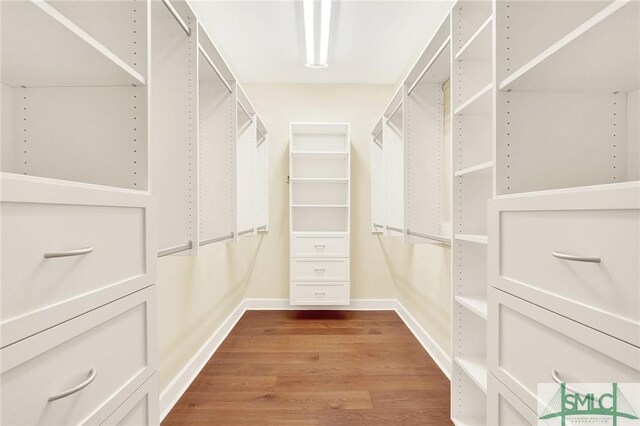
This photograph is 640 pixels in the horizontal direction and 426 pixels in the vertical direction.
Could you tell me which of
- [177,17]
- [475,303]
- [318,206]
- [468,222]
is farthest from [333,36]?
[475,303]

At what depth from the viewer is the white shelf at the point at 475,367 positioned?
50.1 inches

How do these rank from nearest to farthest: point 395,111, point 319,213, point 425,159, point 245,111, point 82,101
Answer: point 82,101
point 425,159
point 245,111
point 395,111
point 319,213

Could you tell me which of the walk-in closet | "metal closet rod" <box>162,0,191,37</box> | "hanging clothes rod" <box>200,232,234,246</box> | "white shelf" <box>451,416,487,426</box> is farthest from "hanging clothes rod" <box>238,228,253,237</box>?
"white shelf" <box>451,416,487,426</box>

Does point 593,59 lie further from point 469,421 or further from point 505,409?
point 469,421

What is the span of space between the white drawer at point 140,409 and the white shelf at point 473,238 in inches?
47.8

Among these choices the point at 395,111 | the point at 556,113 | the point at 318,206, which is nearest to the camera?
the point at 556,113

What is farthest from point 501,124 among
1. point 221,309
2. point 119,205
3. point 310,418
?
point 221,309

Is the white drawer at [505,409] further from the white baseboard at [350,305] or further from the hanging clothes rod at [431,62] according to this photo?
the white baseboard at [350,305]

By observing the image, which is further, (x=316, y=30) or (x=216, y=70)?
(x=316, y=30)

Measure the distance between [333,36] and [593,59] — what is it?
6.89 ft

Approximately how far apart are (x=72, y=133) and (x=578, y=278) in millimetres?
1355

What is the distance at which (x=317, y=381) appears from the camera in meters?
1.94

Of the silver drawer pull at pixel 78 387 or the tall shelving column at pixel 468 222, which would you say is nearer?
the silver drawer pull at pixel 78 387

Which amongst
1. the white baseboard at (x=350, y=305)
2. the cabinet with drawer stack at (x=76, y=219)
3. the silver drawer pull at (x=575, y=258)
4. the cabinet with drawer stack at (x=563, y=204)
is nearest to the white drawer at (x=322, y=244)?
the white baseboard at (x=350, y=305)
